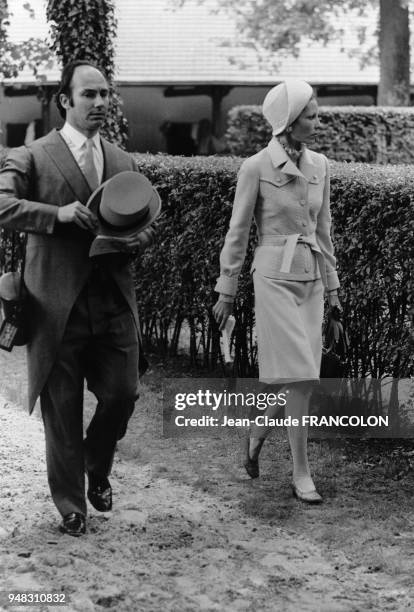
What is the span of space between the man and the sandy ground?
0.35 metres

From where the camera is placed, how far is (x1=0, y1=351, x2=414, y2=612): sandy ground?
15.1 ft

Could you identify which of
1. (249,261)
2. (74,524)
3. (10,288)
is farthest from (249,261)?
(74,524)

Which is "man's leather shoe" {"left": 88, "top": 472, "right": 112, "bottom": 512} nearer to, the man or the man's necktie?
the man

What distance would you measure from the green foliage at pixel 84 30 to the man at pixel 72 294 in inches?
233

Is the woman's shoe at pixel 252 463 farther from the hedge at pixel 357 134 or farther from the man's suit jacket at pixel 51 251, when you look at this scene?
the hedge at pixel 357 134

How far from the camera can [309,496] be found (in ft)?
19.3

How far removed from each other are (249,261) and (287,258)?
184 cm

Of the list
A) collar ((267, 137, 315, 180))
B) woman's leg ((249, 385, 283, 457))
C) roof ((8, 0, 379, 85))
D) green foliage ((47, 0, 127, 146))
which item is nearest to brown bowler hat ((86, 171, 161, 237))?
collar ((267, 137, 315, 180))

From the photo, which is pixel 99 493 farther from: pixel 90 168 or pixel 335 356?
pixel 335 356

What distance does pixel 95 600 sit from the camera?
4.52 metres

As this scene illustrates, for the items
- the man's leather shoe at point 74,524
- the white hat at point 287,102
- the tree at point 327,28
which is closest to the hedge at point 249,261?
the white hat at point 287,102

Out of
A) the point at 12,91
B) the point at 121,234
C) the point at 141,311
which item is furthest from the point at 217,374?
the point at 12,91

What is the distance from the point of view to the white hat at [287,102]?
5680 millimetres

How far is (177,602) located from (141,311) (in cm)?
484
